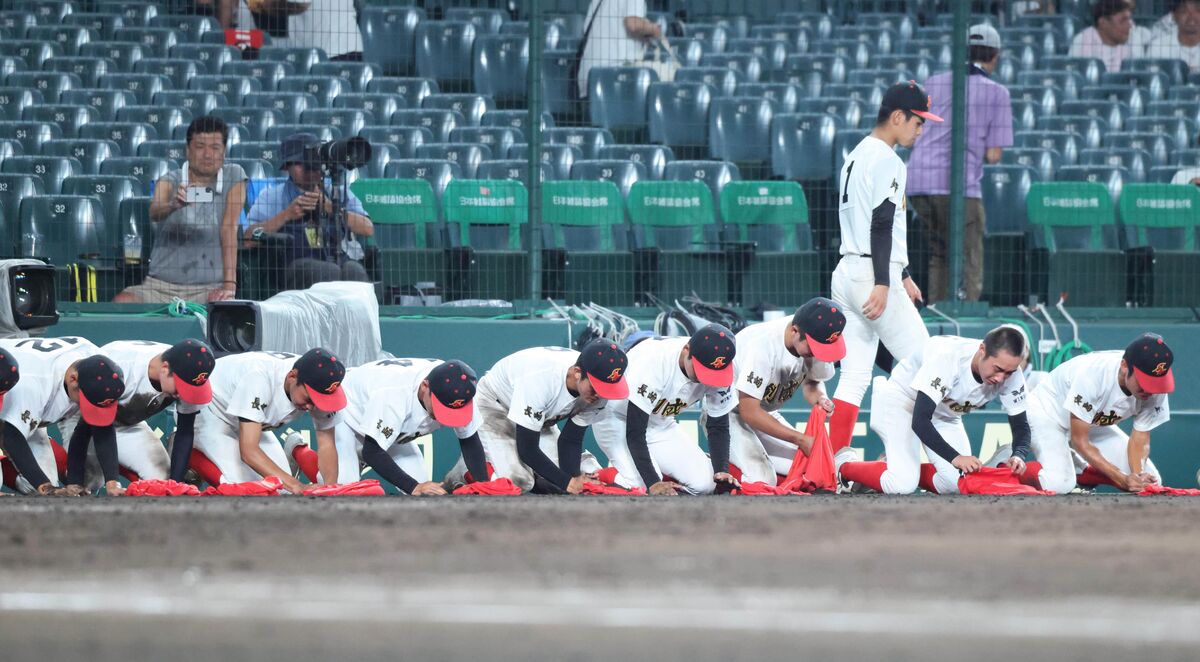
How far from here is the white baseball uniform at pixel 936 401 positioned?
25.0 ft

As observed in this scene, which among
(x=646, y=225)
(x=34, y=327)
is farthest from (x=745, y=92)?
(x=34, y=327)

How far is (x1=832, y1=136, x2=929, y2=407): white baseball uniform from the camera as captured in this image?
7.69 m

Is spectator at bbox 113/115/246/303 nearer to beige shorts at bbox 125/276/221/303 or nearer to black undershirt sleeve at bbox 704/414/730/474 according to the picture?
beige shorts at bbox 125/276/221/303

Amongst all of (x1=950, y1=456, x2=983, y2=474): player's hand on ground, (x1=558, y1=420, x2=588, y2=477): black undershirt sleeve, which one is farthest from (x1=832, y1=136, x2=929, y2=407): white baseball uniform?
(x1=558, y1=420, x2=588, y2=477): black undershirt sleeve

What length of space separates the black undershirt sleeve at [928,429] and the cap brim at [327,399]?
9.62 ft

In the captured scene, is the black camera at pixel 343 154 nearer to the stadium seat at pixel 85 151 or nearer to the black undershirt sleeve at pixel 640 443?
the stadium seat at pixel 85 151

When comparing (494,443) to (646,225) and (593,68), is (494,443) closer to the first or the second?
(646,225)

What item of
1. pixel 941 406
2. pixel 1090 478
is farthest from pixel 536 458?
pixel 1090 478

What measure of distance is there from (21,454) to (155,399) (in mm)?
735

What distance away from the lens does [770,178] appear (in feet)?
35.0

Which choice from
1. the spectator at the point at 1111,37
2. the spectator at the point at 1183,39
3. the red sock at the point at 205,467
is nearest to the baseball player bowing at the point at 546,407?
the red sock at the point at 205,467

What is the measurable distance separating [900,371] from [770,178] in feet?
9.89

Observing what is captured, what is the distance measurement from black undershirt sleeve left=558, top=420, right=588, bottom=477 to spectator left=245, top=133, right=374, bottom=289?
6.83 feet

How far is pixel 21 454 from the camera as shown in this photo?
717 centimetres
